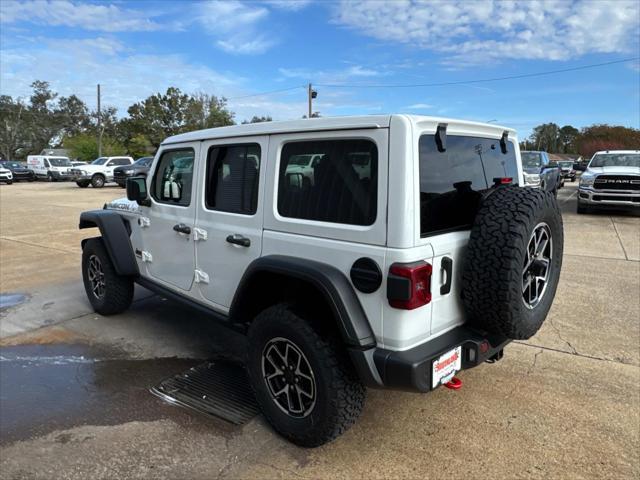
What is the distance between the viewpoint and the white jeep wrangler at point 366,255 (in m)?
2.24

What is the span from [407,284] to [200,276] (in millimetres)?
1811

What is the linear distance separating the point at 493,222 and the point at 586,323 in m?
2.99

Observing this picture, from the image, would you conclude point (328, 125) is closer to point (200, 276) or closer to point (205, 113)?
point (200, 276)

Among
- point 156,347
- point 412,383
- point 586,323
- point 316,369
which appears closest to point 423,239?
point 412,383

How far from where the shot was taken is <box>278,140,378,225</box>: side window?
234cm

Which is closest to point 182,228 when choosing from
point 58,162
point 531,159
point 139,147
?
point 531,159

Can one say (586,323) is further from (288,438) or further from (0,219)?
(0,219)

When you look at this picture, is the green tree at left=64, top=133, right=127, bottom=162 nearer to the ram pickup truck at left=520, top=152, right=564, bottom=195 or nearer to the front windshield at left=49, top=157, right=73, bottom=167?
the front windshield at left=49, top=157, right=73, bottom=167

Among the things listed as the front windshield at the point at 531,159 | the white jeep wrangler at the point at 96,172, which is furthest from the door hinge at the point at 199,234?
the white jeep wrangler at the point at 96,172

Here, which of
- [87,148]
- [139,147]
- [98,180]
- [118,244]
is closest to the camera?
[118,244]

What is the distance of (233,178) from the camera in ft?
10.3

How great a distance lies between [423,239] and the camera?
228cm

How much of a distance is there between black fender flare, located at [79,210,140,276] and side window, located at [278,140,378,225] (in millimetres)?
2229

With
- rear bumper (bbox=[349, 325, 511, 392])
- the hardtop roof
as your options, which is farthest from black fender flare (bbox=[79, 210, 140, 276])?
rear bumper (bbox=[349, 325, 511, 392])
